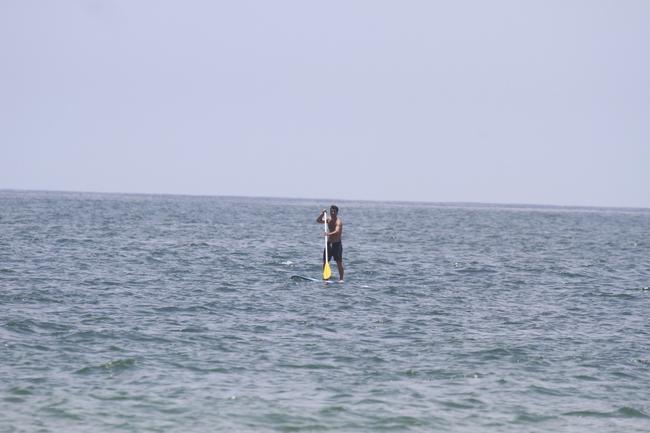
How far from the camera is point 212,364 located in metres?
18.0

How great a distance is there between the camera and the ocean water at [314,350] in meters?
14.8

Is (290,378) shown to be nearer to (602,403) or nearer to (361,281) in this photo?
(602,403)

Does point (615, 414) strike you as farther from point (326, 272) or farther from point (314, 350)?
point (326, 272)

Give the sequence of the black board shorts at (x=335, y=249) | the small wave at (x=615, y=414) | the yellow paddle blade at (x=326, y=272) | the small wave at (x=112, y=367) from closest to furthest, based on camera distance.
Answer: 1. the small wave at (x=615, y=414)
2. the small wave at (x=112, y=367)
3. the black board shorts at (x=335, y=249)
4. the yellow paddle blade at (x=326, y=272)

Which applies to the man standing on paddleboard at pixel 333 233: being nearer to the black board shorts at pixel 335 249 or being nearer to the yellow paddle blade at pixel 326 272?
the black board shorts at pixel 335 249

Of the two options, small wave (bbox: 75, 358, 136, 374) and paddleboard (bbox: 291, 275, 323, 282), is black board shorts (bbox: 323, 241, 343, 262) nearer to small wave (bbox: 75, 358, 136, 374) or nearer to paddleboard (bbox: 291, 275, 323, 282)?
paddleboard (bbox: 291, 275, 323, 282)

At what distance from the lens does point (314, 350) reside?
1967cm

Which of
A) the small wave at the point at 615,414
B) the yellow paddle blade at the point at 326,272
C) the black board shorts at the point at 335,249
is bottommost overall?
the small wave at the point at 615,414

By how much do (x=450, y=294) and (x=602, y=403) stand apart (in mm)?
14312

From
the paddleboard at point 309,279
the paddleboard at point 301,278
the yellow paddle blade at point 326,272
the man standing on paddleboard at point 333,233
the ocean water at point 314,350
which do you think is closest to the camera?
the ocean water at point 314,350

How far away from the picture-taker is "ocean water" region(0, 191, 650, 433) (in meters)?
14.8

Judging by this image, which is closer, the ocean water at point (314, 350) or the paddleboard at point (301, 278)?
the ocean water at point (314, 350)

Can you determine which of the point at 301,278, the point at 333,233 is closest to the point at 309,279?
the point at 301,278

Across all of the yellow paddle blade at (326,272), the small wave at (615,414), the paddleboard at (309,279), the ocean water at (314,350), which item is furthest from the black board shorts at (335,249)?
the small wave at (615,414)
